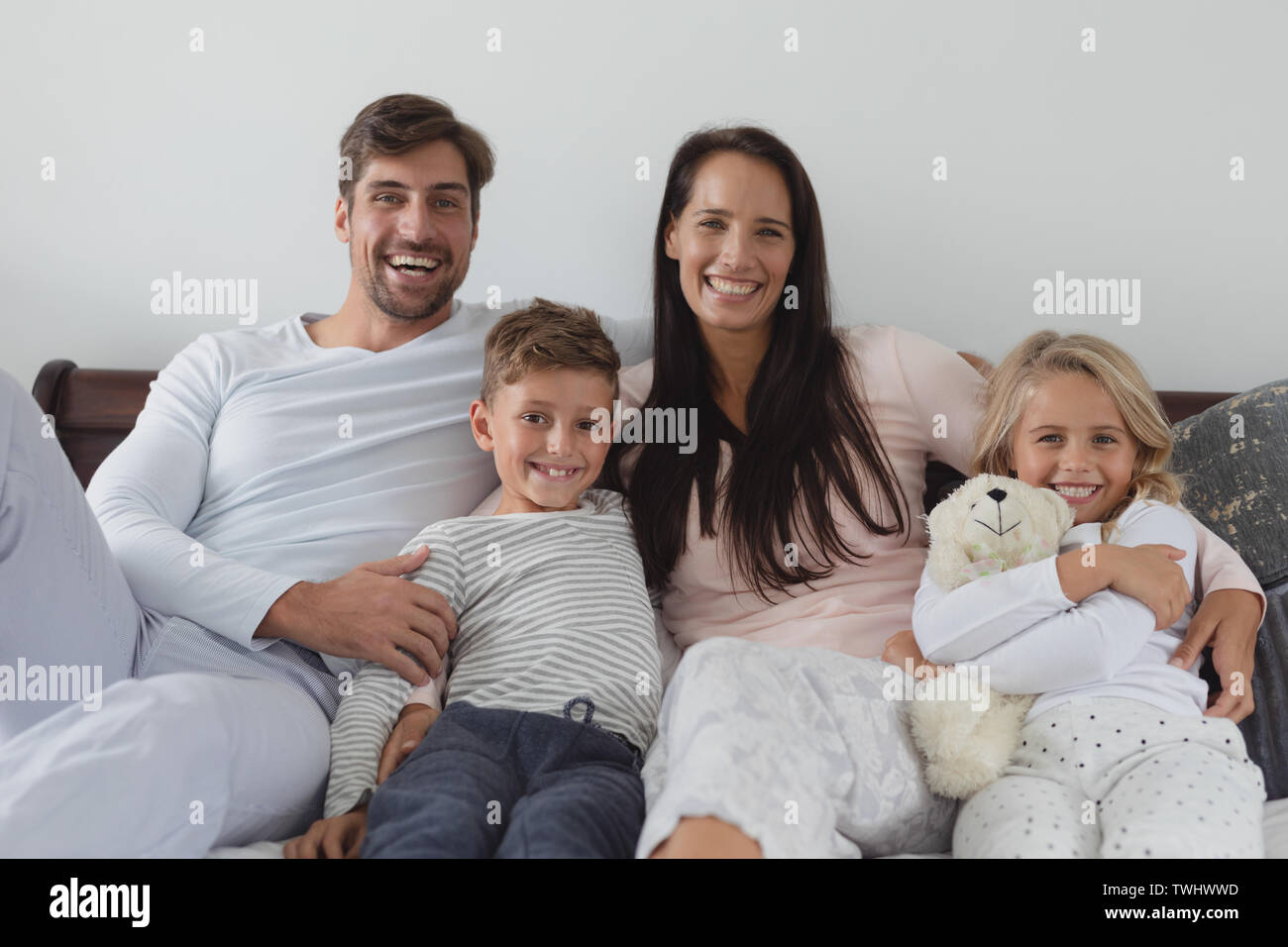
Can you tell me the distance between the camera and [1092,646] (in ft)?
3.84

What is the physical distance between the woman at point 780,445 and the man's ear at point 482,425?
0.21 meters

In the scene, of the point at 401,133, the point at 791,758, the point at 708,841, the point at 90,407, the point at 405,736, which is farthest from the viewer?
the point at 90,407

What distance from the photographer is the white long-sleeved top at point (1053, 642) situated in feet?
3.88

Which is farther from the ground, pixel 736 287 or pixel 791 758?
pixel 736 287

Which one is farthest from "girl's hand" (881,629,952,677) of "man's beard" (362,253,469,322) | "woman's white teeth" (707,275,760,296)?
"man's beard" (362,253,469,322)

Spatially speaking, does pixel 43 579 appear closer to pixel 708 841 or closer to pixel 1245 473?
pixel 708 841

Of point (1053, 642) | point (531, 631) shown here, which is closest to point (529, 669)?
point (531, 631)

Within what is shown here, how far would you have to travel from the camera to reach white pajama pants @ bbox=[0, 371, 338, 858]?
39.3 inches

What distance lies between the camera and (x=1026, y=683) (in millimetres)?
1211

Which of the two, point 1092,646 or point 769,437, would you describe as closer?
point 1092,646

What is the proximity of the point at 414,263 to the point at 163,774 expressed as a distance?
91 centimetres

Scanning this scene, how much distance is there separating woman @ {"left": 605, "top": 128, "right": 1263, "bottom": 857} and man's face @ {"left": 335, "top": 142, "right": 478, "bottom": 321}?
1.14 ft

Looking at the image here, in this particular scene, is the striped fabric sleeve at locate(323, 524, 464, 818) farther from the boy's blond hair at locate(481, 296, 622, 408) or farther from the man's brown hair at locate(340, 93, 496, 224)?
the man's brown hair at locate(340, 93, 496, 224)
